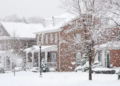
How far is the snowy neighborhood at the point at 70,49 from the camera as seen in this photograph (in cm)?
2209

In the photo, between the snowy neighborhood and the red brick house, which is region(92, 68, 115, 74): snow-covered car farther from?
the red brick house

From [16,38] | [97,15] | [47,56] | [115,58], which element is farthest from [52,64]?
[97,15]

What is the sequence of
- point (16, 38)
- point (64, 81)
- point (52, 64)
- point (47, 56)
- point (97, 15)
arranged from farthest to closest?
point (16, 38) → point (47, 56) → point (52, 64) → point (64, 81) → point (97, 15)

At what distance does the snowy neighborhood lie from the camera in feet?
72.5

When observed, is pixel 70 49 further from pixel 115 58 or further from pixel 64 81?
pixel 115 58

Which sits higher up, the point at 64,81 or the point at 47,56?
the point at 47,56

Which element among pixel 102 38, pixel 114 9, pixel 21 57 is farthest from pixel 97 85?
pixel 21 57

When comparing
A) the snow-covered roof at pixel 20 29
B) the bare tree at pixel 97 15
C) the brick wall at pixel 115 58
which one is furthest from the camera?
the snow-covered roof at pixel 20 29

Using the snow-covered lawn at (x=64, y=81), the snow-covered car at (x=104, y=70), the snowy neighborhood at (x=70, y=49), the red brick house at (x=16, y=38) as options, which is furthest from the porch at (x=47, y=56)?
the snow-covered lawn at (x=64, y=81)

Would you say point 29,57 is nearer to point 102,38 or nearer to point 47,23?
point 47,23

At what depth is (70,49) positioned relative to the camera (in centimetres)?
2730

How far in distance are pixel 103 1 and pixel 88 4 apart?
2.66 meters

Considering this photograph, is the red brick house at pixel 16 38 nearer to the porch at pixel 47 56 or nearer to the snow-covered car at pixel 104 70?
the porch at pixel 47 56

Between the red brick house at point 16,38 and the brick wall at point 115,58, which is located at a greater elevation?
the red brick house at point 16,38
